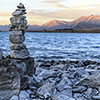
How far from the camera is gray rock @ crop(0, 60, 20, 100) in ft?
20.4

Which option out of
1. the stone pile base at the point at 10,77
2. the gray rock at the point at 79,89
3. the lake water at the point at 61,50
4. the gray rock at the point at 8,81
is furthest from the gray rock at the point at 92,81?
the lake water at the point at 61,50

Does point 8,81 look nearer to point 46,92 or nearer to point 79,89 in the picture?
point 46,92

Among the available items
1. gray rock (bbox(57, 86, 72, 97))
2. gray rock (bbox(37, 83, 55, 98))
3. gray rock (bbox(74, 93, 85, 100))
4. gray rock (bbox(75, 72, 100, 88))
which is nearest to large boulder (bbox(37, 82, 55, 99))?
gray rock (bbox(37, 83, 55, 98))

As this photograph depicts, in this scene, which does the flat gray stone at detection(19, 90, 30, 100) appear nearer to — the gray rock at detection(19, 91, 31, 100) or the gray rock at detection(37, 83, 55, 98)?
the gray rock at detection(19, 91, 31, 100)

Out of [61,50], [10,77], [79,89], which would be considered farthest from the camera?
[61,50]

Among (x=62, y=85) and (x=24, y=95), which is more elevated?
(x=62, y=85)

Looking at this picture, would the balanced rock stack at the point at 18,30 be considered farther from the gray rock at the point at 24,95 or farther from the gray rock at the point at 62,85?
the gray rock at the point at 62,85

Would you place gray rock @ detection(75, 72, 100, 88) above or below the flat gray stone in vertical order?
A: above

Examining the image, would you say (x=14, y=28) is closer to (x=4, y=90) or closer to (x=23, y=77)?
(x=23, y=77)

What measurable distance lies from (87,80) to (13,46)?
340 cm

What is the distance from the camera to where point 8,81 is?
6316 mm

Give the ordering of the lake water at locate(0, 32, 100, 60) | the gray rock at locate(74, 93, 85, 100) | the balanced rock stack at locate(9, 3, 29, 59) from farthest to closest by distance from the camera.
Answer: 1. the lake water at locate(0, 32, 100, 60)
2. the balanced rock stack at locate(9, 3, 29, 59)
3. the gray rock at locate(74, 93, 85, 100)

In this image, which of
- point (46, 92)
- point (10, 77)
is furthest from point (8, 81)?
point (46, 92)

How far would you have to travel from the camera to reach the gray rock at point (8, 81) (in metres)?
6.21
